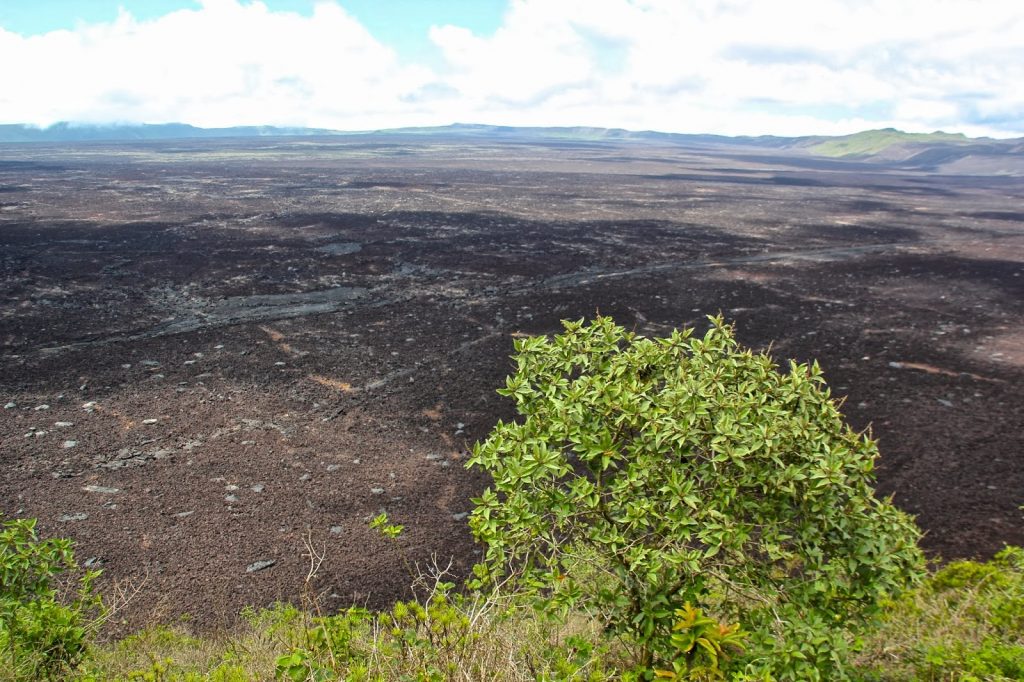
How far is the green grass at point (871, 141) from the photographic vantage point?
139m

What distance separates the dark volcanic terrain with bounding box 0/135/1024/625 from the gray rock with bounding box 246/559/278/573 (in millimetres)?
35

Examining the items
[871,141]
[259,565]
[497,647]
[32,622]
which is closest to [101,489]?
[259,565]

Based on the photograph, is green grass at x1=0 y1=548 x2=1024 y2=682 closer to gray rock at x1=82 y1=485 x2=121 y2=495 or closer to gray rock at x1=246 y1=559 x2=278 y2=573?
gray rock at x1=246 y1=559 x2=278 y2=573

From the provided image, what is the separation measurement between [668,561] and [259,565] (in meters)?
3.75

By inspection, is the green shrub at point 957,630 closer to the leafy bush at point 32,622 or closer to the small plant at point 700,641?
the small plant at point 700,641

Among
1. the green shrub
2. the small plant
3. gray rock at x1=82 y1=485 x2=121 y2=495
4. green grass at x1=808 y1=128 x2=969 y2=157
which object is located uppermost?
green grass at x1=808 y1=128 x2=969 y2=157

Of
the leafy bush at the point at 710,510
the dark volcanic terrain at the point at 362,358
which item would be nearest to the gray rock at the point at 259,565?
the dark volcanic terrain at the point at 362,358

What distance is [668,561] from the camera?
127 inches

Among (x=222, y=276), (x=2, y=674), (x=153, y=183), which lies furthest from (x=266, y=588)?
(x=153, y=183)

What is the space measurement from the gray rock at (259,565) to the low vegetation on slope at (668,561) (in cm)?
175

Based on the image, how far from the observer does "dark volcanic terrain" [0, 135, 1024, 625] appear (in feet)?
20.3

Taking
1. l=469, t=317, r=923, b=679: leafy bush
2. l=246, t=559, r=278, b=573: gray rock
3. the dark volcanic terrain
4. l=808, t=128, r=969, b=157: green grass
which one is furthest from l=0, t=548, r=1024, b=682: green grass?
l=808, t=128, r=969, b=157: green grass

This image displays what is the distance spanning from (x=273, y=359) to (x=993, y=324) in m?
12.7

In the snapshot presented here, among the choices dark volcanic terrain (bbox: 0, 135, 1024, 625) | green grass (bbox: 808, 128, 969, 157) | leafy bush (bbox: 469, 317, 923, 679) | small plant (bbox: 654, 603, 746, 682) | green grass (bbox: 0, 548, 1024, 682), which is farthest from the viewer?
green grass (bbox: 808, 128, 969, 157)
